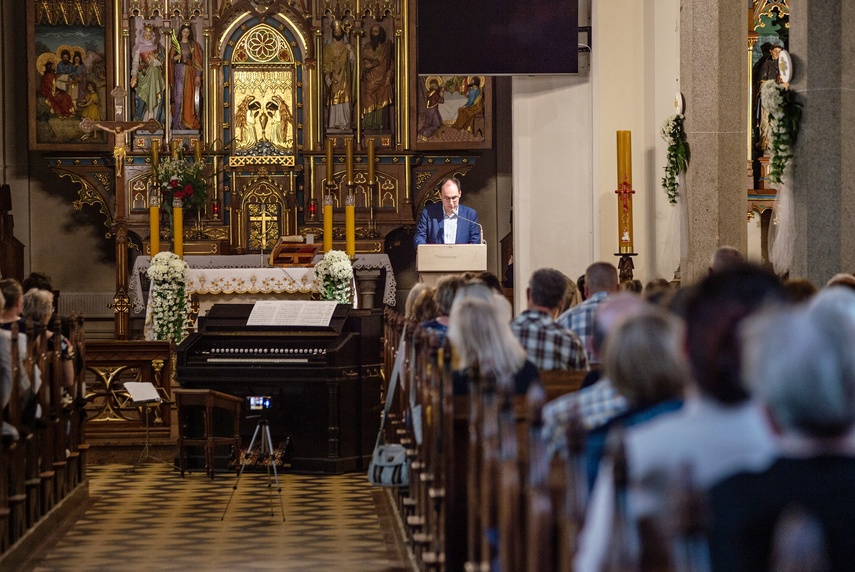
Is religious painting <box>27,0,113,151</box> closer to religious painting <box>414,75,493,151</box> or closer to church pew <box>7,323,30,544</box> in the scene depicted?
religious painting <box>414,75,493,151</box>

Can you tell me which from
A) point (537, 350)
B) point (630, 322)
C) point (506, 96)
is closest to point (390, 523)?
point (537, 350)

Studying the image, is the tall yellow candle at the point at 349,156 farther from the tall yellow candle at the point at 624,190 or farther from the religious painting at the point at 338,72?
the tall yellow candle at the point at 624,190

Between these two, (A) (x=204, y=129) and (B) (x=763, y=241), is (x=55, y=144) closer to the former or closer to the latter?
(A) (x=204, y=129)

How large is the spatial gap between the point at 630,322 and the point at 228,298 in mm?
9217

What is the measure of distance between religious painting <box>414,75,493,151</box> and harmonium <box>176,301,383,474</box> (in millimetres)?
6575

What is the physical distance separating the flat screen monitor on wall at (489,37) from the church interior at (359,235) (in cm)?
2

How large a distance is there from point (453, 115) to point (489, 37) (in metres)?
5.31

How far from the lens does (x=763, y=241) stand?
12.8 metres

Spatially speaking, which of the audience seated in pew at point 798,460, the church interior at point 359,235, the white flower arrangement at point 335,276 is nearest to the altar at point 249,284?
the church interior at point 359,235

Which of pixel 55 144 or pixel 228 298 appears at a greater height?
pixel 55 144

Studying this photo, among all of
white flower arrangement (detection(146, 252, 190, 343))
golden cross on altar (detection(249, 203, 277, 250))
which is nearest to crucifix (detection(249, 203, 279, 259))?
golden cross on altar (detection(249, 203, 277, 250))

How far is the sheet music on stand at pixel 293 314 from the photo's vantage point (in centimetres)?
995

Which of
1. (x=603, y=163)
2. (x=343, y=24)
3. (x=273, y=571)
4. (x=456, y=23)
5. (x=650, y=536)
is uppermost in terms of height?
(x=343, y=24)

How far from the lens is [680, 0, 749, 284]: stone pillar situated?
378 inches
